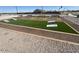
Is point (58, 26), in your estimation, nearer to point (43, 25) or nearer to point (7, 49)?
point (43, 25)

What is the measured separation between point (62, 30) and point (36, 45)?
0.37 metres

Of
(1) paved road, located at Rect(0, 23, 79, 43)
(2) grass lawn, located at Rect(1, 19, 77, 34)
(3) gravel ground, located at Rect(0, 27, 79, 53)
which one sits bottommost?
(3) gravel ground, located at Rect(0, 27, 79, 53)

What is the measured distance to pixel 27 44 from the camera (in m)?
1.58

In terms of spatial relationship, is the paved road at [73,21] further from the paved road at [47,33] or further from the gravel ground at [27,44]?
the gravel ground at [27,44]

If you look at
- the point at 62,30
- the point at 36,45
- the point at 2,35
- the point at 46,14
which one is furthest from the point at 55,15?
the point at 2,35

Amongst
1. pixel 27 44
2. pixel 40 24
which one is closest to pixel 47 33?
Answer: pixel 40 24

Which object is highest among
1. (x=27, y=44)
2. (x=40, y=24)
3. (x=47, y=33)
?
(x=40, y=24)

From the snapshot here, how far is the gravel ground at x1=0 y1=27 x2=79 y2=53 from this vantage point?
5.07 feet

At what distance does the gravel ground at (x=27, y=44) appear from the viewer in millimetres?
1544

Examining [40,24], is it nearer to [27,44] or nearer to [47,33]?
[47,33]

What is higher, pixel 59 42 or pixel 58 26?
pixel 58 26

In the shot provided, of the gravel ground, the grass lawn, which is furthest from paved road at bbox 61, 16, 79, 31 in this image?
the gravel ground

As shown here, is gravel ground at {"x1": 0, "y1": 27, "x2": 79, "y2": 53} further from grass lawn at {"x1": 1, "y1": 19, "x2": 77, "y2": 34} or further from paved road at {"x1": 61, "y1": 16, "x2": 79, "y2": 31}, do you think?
paved road at {"x1": 61, "y1": 16, "x2": 79, "y2": 31}
